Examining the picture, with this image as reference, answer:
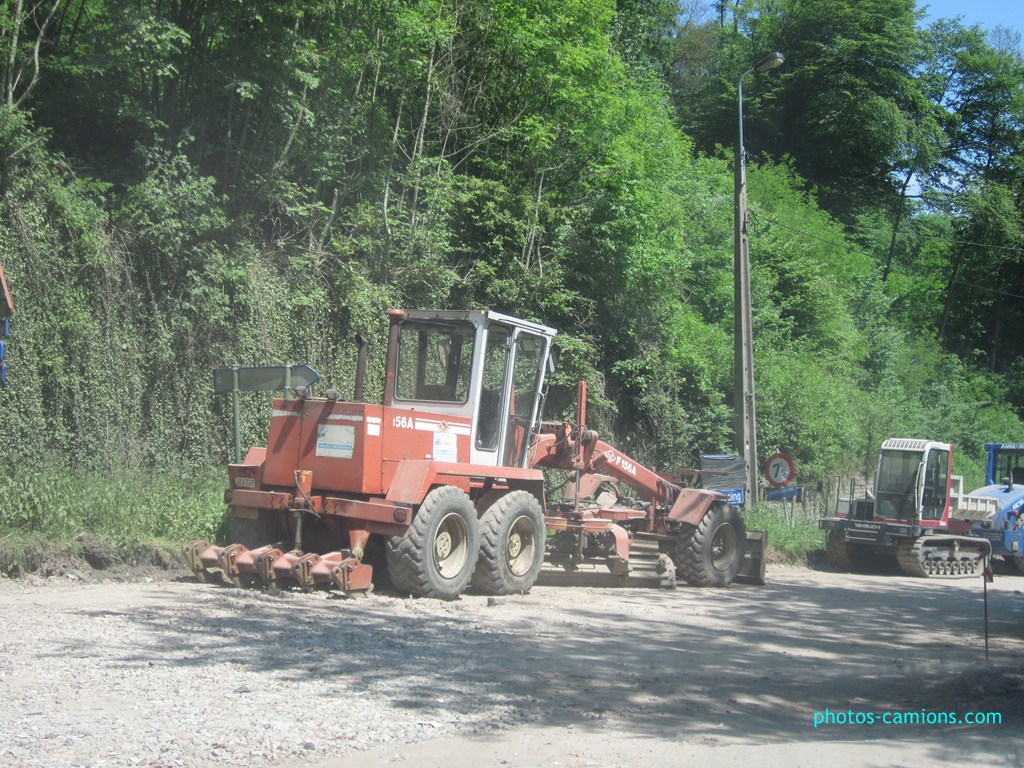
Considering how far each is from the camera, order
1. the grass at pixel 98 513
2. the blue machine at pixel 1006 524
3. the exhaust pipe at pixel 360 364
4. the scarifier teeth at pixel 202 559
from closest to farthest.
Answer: the scarifier teeth at pixel 202 559 < the exhaust pipe at pixel 360 364 < the grass at pixel 98 513 < the blue machine at pixel 1006 524

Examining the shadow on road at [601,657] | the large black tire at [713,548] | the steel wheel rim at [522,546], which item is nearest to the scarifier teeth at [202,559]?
the shadow on road at [601,657]

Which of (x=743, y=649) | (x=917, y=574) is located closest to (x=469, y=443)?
(x=743, y=649)

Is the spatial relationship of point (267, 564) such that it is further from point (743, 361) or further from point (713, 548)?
point (743, 361)

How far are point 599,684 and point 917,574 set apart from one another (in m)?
14.4

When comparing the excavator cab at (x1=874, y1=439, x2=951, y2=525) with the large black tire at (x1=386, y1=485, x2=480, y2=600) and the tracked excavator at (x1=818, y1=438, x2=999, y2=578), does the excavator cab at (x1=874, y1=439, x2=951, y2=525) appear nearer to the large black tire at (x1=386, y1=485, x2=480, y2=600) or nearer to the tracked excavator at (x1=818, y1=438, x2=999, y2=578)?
the tracked excavator at (x1=818, y1=438, x2=999, y2=578)

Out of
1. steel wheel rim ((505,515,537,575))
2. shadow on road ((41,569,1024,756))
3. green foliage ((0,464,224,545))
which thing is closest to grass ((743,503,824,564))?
shadow on road ((41,569,1024,756))

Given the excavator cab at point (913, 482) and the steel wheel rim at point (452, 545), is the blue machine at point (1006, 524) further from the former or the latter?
the steel wheel rim at point (452, 545)

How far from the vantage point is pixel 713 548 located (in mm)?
15156

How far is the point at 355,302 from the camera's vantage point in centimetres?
1717

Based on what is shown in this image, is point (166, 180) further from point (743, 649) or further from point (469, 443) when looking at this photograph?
point (743, 649)

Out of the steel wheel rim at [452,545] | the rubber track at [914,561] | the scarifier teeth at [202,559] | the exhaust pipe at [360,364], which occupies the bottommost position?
the rubber track at [914,561]

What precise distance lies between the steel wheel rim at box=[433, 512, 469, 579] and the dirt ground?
425 mm

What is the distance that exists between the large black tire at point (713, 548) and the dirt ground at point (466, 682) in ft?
8.63

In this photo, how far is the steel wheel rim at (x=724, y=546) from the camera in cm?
1516
